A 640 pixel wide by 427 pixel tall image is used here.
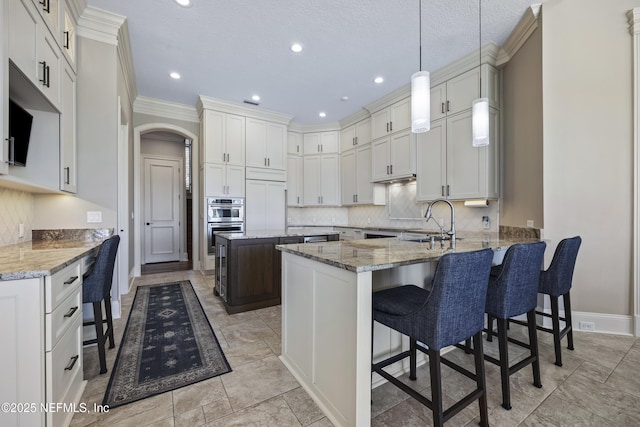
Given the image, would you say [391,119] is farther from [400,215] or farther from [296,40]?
[296,40]

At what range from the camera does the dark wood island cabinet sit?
3123 millimetres

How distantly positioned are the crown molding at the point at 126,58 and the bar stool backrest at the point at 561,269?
15.1 ft

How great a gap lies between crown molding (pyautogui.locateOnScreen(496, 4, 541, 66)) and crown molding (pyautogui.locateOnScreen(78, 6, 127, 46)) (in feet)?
13.7

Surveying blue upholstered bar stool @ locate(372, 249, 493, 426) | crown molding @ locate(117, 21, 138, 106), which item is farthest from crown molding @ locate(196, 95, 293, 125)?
blue upholstered bar stool @ locate(372, 249, 493, 426)

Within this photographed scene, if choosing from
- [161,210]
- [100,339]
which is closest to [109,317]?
[100,339]

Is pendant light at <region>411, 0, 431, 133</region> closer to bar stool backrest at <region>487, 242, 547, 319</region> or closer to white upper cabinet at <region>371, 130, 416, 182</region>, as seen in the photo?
bar stool backrest at <region>487, 242, 547, 319</region>

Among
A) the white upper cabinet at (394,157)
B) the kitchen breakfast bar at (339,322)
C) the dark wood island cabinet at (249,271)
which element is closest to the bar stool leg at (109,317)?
the dark wood island cabinet at (249,271)

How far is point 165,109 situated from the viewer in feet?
16.2

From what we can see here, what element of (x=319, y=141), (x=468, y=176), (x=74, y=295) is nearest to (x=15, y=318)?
(x=74, y=295)

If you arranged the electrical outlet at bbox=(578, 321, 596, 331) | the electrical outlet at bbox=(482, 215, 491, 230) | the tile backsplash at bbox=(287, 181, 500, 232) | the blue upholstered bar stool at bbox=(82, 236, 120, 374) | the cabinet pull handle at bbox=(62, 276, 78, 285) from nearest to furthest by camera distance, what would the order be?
the cabinet pull handle at bbox=(62, 276, 78, 285) → the blue upholstered bar stool at bbox=(82, 236, 120, 374) → the electrical outlet at bbox=(578, 321, 596, 331) → the electrical outlet at bbox=(482, 215, 491, 230) → the tile backsplash at bbox=(287, 181, 500, 232)

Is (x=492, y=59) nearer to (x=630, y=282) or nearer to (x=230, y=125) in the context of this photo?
(x=630, y=282)

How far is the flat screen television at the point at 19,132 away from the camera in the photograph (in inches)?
71.7

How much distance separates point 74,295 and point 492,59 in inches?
184

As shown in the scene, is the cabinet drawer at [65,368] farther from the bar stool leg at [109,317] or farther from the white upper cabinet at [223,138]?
the white upper cabinet at [223,138]
